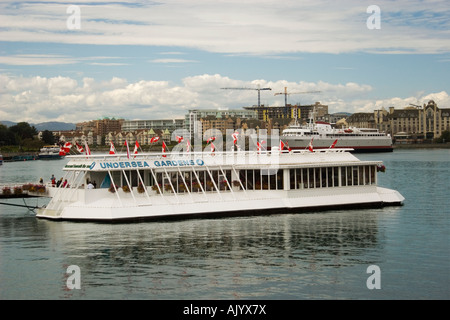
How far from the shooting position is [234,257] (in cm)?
2611

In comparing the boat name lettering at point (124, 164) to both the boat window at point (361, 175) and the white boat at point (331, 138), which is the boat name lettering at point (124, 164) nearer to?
the boat window at point (361, 175)

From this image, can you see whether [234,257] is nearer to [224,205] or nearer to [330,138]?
[224,205]

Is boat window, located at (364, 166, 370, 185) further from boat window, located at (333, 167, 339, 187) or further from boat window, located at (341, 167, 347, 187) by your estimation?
boat window, located at (333, 167, 339, 187)

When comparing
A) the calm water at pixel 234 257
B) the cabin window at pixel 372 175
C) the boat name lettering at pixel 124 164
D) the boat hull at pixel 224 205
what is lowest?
the calm water at pixel 234 257

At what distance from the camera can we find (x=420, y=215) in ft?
125

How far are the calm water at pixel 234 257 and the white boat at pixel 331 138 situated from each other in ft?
393

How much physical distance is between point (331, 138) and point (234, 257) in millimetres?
146283

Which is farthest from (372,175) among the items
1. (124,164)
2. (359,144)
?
(359,144)

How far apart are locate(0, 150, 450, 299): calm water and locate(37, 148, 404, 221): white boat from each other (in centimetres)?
102

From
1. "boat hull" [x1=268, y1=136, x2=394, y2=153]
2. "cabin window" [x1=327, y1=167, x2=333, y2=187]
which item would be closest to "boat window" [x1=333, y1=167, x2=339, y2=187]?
"cabin window" [x1=327, y1=167, x2=333, y2=187]

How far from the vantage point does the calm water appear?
2153cm

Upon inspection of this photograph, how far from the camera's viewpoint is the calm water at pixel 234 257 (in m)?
21.5

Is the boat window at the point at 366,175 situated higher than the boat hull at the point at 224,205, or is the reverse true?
the boat window at the point at 366,175

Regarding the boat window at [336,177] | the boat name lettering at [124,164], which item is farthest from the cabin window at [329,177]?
the boat name lettering at [124,164]
